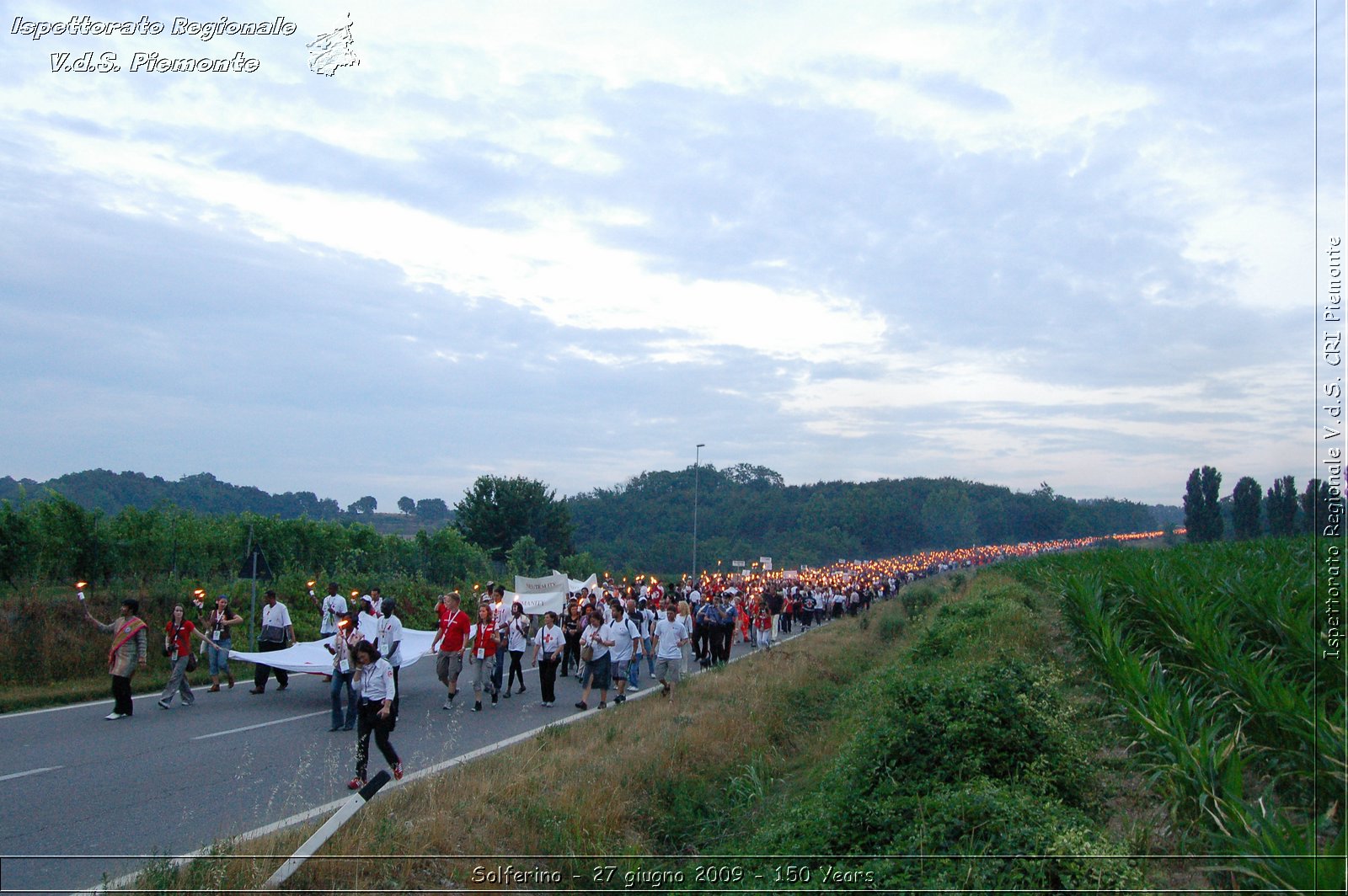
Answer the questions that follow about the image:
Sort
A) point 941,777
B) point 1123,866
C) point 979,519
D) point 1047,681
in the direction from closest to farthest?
point 1123,866, point 941,777, point 1047,681, point 979,519

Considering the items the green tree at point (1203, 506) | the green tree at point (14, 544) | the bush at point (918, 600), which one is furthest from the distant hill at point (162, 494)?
the green tree at point (1203, 506)

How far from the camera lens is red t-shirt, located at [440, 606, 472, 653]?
614 inches

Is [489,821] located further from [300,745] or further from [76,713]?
[76,713]

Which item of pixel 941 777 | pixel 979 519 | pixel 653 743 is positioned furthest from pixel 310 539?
pixel 979 519

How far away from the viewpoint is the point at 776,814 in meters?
8.95

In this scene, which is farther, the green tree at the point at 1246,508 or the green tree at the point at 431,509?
the green tree at the point at 431,509

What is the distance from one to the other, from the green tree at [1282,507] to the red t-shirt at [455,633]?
1426 inches

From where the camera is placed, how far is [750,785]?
36.3 feet

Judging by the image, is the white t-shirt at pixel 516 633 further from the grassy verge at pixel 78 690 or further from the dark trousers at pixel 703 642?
the dark trousers at pixel 703 642

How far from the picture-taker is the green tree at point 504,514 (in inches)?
2785

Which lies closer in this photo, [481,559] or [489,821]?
[489,821]

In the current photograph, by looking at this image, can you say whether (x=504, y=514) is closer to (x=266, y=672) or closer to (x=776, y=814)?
(x=266, y=672)

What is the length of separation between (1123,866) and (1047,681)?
12.5 ft

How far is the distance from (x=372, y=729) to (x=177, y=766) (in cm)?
294
